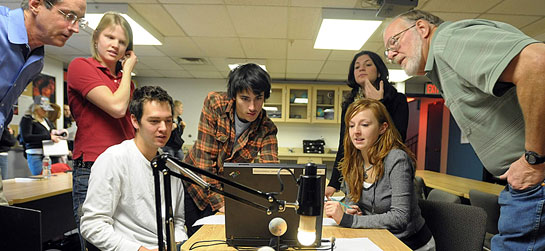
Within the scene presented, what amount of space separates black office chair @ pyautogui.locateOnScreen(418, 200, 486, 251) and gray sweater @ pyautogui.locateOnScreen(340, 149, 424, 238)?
14 centimetres

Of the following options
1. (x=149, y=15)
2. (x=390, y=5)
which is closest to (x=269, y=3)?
(x=390, y=5)

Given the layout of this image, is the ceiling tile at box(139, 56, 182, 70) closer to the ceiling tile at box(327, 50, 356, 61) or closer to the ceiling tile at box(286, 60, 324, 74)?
the ceiling tile at box(286, 60, 324, 74)

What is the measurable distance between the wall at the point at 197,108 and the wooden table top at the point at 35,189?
419 centimetres

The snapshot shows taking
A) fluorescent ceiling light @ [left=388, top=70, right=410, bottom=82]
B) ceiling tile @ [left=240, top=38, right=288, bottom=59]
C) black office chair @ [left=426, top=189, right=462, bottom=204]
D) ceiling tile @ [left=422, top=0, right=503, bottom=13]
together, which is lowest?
black office chair @ [left=426, top=189, right=462, bottom=204]

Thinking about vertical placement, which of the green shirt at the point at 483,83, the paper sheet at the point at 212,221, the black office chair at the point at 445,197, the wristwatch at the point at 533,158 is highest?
the green shirt at the point at 483,83

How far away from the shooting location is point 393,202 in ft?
4.03

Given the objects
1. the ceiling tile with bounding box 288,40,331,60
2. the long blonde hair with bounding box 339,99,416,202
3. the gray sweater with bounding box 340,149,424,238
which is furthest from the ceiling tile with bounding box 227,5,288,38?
the gray sweater with bounding box 340,149,424,238

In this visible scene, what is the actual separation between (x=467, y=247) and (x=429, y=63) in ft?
2.59

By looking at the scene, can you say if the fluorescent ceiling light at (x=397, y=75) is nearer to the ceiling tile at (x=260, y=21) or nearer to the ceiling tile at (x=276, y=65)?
the ceiling tile at (x=276, y=65)

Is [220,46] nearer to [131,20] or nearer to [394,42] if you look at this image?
[131,20]

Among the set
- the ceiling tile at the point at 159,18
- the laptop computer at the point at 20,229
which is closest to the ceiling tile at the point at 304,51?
the ceiling tile at the point at 159,18

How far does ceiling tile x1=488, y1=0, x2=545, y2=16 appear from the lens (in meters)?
2.72

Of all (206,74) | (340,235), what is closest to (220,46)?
(206,74)

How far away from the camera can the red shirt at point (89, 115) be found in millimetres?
1290
